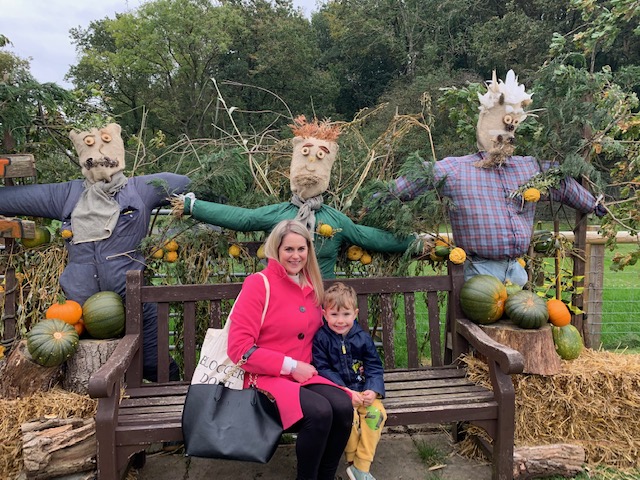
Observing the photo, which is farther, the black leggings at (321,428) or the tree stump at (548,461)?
the tree stump at (548,461)

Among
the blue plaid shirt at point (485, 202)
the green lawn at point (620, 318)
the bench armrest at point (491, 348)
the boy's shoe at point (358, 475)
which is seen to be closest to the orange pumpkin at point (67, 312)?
the boy's shoe at point (358, 475)

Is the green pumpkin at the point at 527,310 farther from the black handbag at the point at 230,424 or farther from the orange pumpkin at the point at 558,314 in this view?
the black handbag at the point at 230,424

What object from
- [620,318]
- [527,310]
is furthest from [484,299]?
[620,318]

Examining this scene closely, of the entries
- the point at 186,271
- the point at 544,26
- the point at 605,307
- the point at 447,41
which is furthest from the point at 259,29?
the point at 186,271

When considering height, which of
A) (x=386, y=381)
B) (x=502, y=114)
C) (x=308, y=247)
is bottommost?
(x=386, y=381)

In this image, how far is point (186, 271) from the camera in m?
3.75

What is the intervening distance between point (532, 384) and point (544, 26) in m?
26.3

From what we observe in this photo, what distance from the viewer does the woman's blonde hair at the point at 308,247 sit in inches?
112

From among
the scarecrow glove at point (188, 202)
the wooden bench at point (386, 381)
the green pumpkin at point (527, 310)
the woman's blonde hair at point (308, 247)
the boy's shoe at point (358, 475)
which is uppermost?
the scarecrow glove at point (188, 202)

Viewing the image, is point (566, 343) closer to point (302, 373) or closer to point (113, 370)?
point (302, 373)

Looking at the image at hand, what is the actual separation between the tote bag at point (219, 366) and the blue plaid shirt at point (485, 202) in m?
1.54

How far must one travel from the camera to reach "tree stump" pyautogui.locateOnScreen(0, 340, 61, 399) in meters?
3.05

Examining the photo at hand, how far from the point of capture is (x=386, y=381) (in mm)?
3256

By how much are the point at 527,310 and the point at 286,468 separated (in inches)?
70.2
